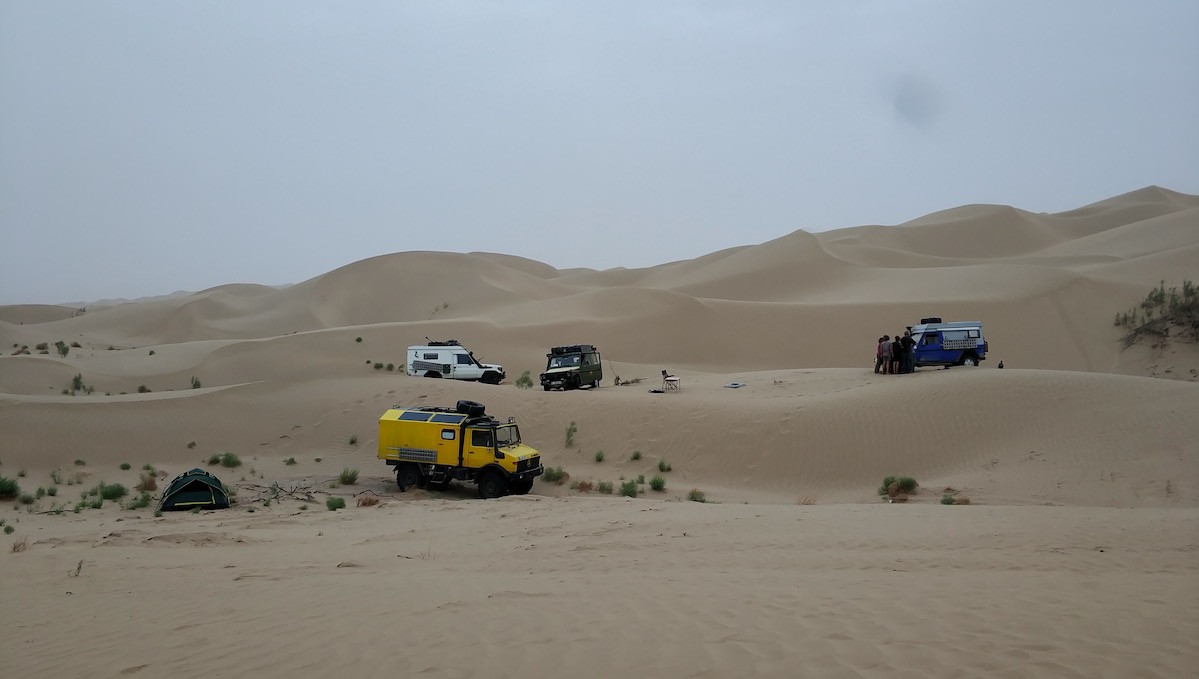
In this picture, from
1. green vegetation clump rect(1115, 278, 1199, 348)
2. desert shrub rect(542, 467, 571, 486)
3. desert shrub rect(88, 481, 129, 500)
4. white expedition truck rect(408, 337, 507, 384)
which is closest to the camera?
desert shrub rect(88, 481, 129, 500)

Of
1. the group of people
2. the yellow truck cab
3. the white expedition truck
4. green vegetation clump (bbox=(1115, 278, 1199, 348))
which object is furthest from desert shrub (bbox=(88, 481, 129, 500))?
green vegetation clump (bbox=(1115, 278, 1199, 348))

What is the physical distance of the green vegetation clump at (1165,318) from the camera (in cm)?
2991

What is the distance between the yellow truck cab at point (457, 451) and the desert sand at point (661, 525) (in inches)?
25.6

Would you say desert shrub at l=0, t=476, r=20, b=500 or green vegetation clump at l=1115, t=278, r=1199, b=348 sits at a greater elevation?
green vegetation clump at l=1115, t=278, r=1199, b=348

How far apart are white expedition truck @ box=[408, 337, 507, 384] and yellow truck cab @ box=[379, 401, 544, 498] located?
13.5 meters

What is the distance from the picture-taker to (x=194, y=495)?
14.0 metres

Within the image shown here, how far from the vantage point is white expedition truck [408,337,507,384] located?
3036 cm

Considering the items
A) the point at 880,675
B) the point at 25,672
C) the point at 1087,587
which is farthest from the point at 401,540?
the point at 1087,587

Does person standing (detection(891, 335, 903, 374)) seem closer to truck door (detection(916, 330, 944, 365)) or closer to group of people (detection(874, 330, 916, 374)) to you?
group of people (detection(874, 330, 916, 374))

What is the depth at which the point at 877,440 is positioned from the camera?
1812cm

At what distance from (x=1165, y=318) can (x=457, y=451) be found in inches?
1249

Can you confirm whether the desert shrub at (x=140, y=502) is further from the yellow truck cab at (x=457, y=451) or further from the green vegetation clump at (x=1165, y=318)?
the green vegetation clump at (x=1165, y=318)

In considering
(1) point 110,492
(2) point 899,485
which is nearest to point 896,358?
(2) point 899,485

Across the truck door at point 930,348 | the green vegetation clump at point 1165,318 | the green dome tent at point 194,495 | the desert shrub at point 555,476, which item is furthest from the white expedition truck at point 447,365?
the green vegetation clump at point 1165,318
